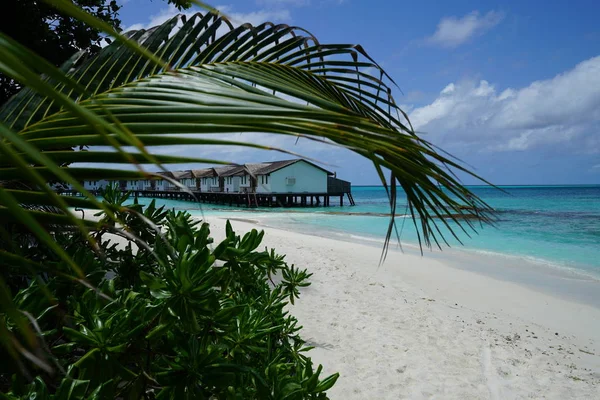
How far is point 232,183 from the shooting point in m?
47.6

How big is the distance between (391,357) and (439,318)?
1951 mm

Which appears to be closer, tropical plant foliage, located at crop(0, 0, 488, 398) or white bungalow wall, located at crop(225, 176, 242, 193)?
tropical plant foliage, located at crop(0, 0, 488, 398)

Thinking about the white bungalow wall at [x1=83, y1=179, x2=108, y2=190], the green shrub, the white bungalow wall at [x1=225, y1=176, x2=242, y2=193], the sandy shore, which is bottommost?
the sandy shore

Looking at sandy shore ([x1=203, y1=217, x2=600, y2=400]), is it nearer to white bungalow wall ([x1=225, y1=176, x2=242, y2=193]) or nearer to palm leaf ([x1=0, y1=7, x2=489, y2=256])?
palm leaf ([x1=0, y1=7, x2=489, y2=256])

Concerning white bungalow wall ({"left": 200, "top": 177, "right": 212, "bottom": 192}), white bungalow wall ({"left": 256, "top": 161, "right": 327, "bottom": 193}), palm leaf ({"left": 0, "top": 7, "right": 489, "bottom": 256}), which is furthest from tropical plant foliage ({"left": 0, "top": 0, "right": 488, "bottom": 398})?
white bungalow wall ({"left": 200, "top": 177, "right": 212, "bottom": 192})

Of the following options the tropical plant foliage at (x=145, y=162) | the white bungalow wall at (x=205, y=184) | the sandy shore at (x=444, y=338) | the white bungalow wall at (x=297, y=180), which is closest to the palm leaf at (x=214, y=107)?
the tropical plant foliage at (x=145, y=162)

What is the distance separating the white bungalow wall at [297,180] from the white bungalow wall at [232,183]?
3948 millimetres

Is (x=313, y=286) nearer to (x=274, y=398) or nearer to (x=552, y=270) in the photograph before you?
(x=274, y=398)

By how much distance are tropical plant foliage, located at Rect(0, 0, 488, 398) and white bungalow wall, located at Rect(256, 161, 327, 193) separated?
40646 millimetres

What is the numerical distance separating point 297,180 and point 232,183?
24.9 feet

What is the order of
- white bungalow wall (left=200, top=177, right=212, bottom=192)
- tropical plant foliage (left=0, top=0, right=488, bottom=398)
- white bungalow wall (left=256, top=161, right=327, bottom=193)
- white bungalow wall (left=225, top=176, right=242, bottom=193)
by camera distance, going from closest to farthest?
tropical plant foliage (left=0, top=0, right=488, bottom=398)
white bungalow wall (left=256, top=161, right=327, bottom=193)
white bungalow wall (left=225, top=176, right=242, bottom=193)
white bungalow wall (left=200, top=177, right=212, bottom=192)

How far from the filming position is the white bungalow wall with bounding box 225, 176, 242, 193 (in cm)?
4587

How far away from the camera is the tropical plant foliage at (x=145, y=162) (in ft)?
1.24

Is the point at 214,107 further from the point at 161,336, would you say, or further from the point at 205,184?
the point at 205,184
